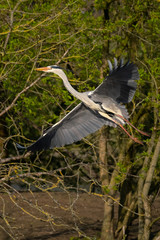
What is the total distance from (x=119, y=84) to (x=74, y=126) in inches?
53.1

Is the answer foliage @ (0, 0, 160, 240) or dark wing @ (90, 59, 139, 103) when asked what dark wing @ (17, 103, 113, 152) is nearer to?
dark wing @ (90, 59, 139, 103)

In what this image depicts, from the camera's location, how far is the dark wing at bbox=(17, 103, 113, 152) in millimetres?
7023

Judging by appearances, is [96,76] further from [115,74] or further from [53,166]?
[53,166]

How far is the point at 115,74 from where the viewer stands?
608 centimetres

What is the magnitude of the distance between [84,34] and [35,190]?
6944 millimetres

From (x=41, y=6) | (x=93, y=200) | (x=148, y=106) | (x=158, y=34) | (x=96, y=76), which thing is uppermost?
(x=41, y=6)

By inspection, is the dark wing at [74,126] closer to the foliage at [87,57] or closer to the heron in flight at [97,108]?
the heron in flight at [97,108]

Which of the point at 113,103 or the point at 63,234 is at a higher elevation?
the point at 113,103

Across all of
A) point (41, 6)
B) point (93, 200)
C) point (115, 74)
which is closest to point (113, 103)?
point (115, 74)

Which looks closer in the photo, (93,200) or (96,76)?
(96,76)

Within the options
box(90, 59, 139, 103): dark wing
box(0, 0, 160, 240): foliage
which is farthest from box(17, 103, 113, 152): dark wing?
box(0, 0, 160, 240): foliage

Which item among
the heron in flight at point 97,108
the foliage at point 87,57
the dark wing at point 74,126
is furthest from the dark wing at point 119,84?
the foliage at point 87,57

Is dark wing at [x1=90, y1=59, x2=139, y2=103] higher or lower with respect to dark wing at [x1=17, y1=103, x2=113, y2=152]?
higher

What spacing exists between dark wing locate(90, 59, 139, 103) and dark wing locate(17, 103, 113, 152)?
2.00 feet
